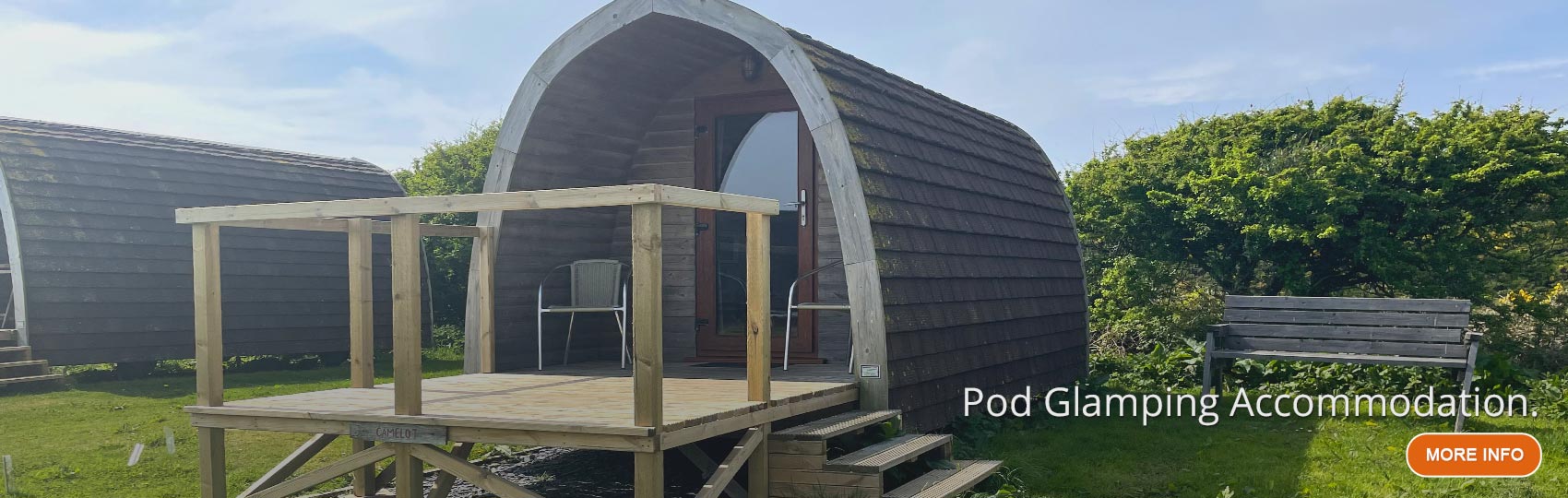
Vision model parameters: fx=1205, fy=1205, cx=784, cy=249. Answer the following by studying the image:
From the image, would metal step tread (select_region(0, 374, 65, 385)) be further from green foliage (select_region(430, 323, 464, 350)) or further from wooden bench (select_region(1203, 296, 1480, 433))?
wooden bench (select_region(1203, 296, 1480, 433))

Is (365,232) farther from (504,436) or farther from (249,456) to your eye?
(249,456)

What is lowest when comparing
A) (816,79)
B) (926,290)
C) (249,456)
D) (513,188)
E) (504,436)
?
(249,456)

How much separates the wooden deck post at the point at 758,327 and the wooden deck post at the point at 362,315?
174 cm

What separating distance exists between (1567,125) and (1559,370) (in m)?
2.40

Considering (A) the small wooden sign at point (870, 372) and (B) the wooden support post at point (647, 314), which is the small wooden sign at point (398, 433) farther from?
(A) the small wooden sign at point (870, 372)

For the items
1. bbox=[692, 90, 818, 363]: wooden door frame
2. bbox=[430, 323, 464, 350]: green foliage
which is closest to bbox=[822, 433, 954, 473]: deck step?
bbox=[692, 90, 818, 363]: wooden door frame

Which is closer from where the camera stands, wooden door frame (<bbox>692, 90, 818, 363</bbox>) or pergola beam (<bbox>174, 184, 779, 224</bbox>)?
pergola beam (<bbox>174, 184, 779, 224</bbox>)

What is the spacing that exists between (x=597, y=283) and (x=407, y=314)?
2.85m

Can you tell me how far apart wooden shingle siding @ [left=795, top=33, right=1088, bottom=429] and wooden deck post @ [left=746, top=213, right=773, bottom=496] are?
3.08 feet

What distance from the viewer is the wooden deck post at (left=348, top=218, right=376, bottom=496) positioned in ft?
17.9

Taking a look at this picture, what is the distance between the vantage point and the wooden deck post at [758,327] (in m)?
4.83

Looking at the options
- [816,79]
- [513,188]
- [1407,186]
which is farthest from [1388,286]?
[513,188]

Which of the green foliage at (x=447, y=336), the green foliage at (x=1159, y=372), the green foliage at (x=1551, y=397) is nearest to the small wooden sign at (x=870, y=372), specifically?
the green foliage at (x=1159, y=372)

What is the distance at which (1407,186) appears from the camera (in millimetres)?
10086
